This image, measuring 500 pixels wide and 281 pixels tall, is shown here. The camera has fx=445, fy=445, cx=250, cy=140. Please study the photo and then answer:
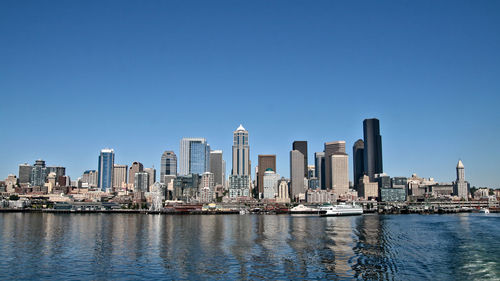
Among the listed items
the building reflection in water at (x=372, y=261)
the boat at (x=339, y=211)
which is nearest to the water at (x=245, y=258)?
the building reflection in water at (x=372, y=261)

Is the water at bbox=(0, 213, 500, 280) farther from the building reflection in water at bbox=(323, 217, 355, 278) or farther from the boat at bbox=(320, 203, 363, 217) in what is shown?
the boat at bbox=(320, 203, 363, 217)

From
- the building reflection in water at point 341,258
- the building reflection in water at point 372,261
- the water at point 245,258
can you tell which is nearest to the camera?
the water at point 245,258

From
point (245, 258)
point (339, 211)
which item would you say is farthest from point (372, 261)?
point (339, 211)

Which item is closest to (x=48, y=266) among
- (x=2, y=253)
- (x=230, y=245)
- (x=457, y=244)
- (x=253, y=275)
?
(x=2, y=253)

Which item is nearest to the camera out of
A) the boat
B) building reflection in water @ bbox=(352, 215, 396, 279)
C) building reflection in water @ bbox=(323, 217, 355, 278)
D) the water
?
the water

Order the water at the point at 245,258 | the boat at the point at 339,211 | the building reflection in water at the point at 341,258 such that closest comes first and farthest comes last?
the water at the point at 245,258, the building reflection in water at the point at 341,258, the boat at the point at 339,211

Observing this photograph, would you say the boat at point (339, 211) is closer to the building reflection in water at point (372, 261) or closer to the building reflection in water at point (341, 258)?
the building reflection in water at point (341, 258)

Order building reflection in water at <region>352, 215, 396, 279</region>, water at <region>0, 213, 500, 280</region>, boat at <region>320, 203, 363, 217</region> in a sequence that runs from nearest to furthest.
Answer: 1. water at <region>0, 213, 500, 280</region>
2. building reflection in water at <region>352, 215, 396, 279</region>
3. boat at <region>320, 203, 363, 217</region>

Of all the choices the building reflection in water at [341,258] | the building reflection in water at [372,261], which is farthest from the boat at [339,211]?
the building reflection in water at [372,261]

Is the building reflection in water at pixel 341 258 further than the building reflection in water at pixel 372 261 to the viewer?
Yes

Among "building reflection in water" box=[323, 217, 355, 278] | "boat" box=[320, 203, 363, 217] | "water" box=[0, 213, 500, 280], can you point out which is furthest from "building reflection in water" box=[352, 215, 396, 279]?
"boat" box=[320, 203, 363, 217]

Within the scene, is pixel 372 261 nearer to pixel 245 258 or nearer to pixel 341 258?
pixel 341 258

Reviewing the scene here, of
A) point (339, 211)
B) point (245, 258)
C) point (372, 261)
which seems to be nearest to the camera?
point (372, 261)

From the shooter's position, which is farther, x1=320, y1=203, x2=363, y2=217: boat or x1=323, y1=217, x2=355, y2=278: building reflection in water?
x1=320, y1=203, x2=363, y2=217: boat
